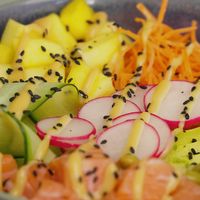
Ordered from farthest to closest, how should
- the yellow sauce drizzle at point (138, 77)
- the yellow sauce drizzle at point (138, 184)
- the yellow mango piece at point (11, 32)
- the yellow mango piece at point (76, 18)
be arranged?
→ 1. the yellow mango piece at point (76, 18)
2. the yellow mango piece at point (11, 32)
3. the yellow sauce drizzle at point (138, 77)
4. the yellow sauce drizzle at point (138, 184)

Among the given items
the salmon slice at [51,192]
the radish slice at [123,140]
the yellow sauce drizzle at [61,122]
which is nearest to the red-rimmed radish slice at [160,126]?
the radish slice at [123,140]

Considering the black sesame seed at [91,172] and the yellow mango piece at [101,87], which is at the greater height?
the black sesame seed at [91,172]

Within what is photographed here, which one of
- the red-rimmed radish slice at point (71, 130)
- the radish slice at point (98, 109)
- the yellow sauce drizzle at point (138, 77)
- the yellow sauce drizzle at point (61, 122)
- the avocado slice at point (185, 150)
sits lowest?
the avocado slice at point (185, 150)

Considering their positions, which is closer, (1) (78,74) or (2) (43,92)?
(2) (43,92)

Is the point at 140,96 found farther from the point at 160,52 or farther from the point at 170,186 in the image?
the point at 170,186

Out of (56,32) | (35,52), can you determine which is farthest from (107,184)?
(56,32)

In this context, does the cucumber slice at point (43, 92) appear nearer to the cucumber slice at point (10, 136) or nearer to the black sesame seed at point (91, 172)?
the cucumber slice at point (10, 136)

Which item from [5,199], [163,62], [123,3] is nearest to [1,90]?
[5,199]

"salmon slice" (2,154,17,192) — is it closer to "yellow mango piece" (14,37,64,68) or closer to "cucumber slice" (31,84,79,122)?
"cucumber slice" (31,84,79,122)
